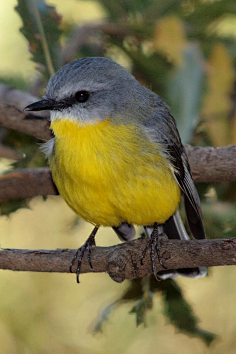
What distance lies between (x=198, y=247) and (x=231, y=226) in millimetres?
1143

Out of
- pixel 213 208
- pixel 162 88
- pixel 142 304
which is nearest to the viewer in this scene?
pixel 142 304

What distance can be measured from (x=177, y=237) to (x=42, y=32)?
7.33ft

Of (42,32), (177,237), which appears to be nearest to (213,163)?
(177,237)

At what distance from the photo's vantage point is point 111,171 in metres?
4.00

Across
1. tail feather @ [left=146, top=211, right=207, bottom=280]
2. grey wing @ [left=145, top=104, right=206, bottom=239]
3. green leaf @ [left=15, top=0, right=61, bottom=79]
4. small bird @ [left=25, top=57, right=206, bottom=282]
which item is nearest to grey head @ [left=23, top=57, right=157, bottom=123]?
small bird @ [left=25, top=57, right=206, bottom=282]

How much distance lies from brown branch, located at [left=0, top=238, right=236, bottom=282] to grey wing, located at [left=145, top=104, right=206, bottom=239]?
1.87 ft

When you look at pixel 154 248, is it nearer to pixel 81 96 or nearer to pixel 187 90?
pixel 81 96

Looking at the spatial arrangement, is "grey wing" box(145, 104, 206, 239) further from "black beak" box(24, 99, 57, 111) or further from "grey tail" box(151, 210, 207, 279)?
"black beak" box(24, 99, 57, 111)

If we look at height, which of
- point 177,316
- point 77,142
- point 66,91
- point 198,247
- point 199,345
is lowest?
point 199,345

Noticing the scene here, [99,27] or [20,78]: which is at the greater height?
[99,27]

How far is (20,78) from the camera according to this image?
5547 mm

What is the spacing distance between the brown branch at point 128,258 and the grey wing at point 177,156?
0.57 metres

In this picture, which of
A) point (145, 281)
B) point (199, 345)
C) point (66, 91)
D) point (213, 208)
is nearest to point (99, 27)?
point (66, 91)

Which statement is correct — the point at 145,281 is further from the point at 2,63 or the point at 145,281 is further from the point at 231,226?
the point at 2,63
